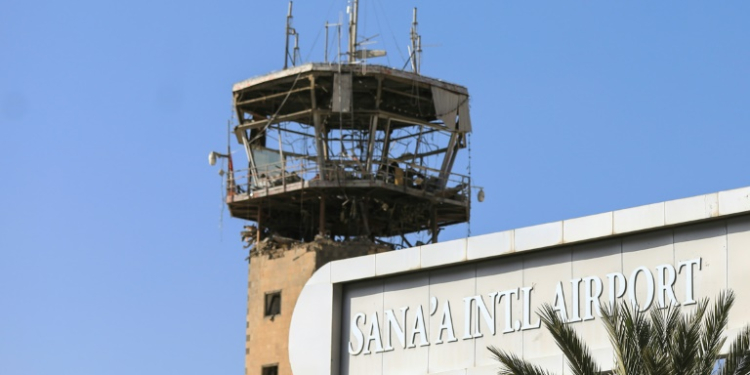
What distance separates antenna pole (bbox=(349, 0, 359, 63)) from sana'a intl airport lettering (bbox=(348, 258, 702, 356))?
20.2 metres

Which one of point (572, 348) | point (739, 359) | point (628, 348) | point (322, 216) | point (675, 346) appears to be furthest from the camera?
point (322, 216)

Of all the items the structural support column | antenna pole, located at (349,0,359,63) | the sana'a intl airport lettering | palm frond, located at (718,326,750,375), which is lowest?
palm frond, located at (718,326,750,375)

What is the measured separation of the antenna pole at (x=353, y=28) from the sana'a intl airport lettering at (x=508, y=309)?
20.2 meters

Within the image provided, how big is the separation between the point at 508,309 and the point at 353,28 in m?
26.0

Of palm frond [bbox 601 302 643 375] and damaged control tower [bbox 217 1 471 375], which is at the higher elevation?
damaged control tower [bbox 217 1 471 375]

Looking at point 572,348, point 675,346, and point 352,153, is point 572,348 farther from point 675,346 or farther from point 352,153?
point 352,153

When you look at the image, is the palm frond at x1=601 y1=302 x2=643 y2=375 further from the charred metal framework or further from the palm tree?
the charred metal framework

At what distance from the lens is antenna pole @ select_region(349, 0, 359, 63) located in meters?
72.2

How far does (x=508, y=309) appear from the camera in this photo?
163 feet

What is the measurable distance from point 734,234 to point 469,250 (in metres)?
8.82

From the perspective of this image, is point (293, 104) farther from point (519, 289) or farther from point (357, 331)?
point (519, 289)

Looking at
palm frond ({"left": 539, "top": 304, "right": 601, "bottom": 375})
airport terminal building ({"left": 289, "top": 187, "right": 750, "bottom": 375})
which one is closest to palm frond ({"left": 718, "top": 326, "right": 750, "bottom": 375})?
palm frond ({"left": 539, "top": 304, "right": 601, "bottom": 375})

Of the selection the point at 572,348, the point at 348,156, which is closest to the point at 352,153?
the point at 348,156

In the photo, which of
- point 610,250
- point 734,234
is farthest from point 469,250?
point 734,234
